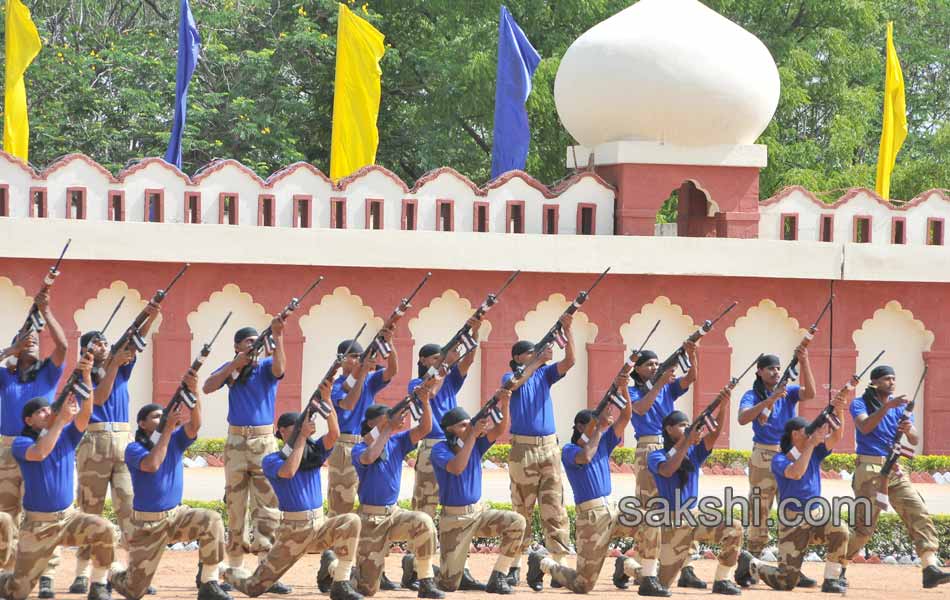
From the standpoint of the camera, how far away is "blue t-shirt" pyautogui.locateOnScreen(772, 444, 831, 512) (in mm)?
12688

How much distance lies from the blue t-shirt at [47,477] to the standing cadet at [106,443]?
3.75 feet

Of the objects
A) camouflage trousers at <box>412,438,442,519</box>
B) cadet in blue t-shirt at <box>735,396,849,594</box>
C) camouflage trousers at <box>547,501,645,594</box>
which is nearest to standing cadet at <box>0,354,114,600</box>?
camouflage trousers at <box>412,438,442,519</box>

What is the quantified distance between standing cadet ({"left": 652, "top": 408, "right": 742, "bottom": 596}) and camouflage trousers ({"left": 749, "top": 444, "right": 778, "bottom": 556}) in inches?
35.2

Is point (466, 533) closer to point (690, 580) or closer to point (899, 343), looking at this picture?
point (690, 580)

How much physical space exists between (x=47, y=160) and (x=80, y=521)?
16.8 m

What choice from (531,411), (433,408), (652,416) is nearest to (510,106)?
(652,416)

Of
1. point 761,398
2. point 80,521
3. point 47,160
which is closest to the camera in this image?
point 80,521

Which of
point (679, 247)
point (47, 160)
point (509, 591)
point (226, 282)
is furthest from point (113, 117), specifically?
point (509, 591)

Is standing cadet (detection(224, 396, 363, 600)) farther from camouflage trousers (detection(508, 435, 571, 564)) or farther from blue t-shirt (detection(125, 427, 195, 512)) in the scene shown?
camouflage trousers (detection(508, 435, 571, 564))

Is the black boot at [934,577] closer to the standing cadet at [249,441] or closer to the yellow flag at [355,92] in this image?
the standing cadet at [249,441]

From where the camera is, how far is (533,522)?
48.2 feet

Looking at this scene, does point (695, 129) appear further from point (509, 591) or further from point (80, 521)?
point (80, 521)

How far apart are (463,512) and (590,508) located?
3.27 feet

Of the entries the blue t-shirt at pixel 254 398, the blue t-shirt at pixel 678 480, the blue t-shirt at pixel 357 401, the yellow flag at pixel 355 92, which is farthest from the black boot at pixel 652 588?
the yellow flag at pixel 355 92
